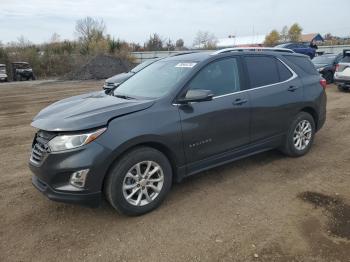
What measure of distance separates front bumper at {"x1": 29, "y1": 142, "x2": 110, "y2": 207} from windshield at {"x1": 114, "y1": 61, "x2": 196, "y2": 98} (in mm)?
1133

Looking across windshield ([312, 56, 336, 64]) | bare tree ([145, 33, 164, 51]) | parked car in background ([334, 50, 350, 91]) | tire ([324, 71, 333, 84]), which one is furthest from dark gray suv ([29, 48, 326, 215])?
bare tree ([145, 33, 164, 51])

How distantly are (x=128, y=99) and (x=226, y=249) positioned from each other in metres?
2.11

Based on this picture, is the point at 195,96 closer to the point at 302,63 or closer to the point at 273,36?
the point at 302,63

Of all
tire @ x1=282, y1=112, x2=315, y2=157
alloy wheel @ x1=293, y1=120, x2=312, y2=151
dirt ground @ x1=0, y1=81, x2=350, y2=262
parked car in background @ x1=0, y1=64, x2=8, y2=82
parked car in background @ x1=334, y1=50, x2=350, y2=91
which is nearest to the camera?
dirt ground @ x1=0, y1=81, x2=350, y2=262

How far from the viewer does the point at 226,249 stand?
10.7 feet

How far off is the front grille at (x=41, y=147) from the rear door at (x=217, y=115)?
4.93 ft

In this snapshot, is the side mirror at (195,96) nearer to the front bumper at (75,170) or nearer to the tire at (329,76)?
the front bumper at (75,170)

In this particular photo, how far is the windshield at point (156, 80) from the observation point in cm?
432

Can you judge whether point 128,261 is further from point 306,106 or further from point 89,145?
point 306,106

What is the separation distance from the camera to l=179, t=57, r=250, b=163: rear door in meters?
4.17

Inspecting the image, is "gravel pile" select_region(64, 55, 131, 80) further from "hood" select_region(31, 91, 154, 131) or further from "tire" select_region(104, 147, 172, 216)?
"tire" select_region(104, 147, 172, 216)

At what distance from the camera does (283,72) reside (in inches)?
213

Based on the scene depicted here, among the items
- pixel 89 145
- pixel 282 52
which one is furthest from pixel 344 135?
pixel 89 145

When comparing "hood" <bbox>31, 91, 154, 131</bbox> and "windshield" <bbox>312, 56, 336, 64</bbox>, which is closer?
"hood" <bbox>31, 91, 154, 131</bbox>
